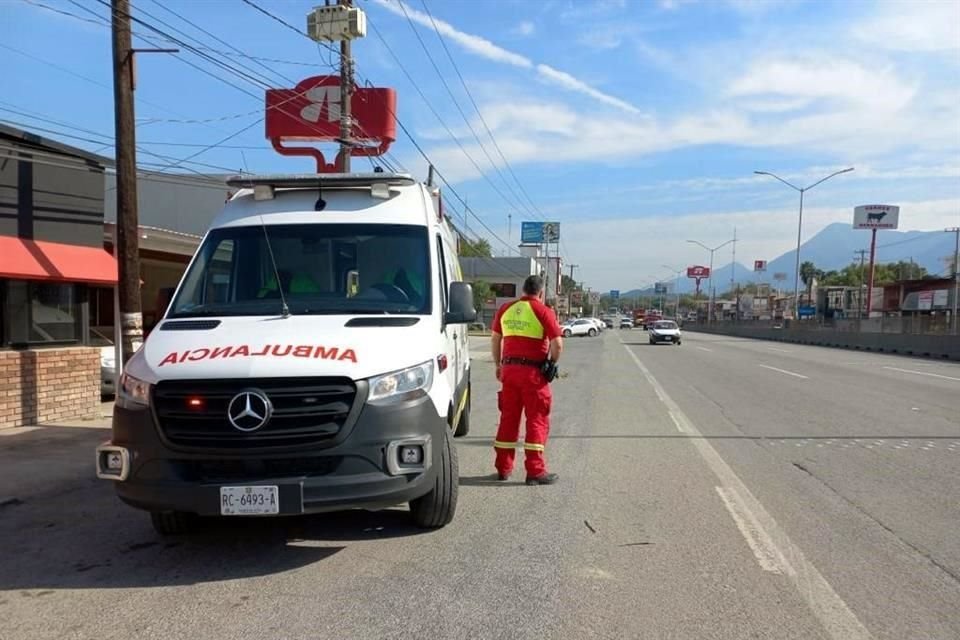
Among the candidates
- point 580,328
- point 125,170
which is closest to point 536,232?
point 580,328

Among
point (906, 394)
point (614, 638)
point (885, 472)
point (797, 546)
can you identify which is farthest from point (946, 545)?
point (906, 394)

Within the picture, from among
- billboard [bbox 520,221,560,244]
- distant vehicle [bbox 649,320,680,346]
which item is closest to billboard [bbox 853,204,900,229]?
billboard [bbox 520,221,560,244]

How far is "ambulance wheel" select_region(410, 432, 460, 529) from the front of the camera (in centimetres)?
519

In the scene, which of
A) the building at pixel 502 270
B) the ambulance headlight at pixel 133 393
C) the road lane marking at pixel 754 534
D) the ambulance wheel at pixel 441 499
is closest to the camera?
the ambulance headlight at pixel 133 393

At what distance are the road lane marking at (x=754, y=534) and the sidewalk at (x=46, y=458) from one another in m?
5.92

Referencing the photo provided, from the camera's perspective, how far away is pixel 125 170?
10.0 meters

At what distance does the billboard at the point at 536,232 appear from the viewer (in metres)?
88.1

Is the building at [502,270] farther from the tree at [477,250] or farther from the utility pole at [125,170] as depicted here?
the utility pole at [125,170]

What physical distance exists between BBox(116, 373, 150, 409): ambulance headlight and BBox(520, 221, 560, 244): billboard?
83166 mm

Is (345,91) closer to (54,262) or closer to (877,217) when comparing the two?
(54,262)

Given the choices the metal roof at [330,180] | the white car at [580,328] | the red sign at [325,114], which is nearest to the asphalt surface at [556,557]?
the metal roof at [330,180]

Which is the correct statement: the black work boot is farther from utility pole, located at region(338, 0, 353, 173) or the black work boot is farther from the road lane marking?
utility pole, located at region(338, 0, 353, 173)

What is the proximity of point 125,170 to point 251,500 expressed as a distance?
23.8 ft

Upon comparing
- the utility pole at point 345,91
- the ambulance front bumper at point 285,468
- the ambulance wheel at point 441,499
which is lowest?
the ambulance wheel at point 441,499
